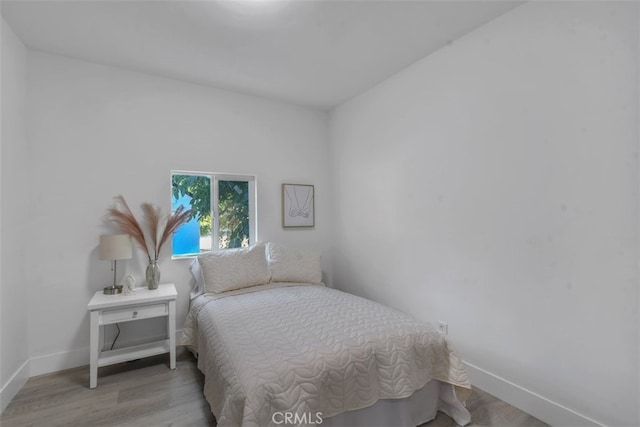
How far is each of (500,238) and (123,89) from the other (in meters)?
3.33

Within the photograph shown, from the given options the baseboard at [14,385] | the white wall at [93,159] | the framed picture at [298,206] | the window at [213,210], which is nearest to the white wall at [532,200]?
the framed picture at [298,206]

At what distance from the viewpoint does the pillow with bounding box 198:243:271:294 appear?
261cm

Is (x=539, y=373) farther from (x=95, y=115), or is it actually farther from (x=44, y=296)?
(x=95, y=115)

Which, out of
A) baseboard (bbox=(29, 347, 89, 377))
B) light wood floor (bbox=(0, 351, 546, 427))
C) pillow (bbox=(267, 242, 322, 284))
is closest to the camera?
light wood floor (bbox=(0, 351, 546, 427))

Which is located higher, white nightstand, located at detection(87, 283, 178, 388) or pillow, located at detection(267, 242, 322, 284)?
pillow, located at detection(267, 242, 322, 284)

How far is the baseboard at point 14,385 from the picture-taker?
1.88m

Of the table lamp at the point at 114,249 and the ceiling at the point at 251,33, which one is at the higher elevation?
the ceiling at the point at 251,33

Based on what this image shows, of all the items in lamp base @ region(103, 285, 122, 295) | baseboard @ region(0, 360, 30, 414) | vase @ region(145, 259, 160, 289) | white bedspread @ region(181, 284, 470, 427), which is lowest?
baseboard @ region(0, 360, 30, 414)

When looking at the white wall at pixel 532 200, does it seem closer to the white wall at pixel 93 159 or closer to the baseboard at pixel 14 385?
the white wall at pixel 93 159

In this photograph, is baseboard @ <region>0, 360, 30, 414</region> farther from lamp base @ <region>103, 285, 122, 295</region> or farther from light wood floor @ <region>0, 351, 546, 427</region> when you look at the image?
lamp base @ <region>103, 285, 122, 295</region>

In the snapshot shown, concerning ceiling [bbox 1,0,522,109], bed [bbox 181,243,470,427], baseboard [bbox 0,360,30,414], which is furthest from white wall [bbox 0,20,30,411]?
bed [bbox 181,243,470,427]

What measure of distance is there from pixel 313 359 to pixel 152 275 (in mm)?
1797

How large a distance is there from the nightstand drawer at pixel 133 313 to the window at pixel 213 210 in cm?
65

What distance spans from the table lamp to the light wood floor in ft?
2.13
